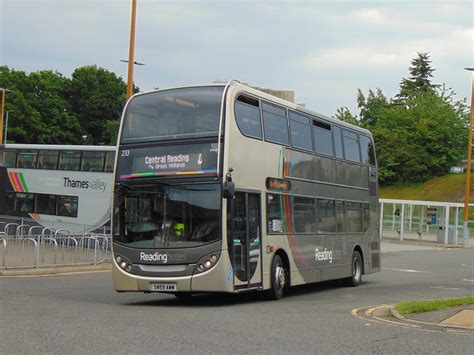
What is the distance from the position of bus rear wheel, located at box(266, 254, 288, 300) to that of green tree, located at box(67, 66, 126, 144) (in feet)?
205

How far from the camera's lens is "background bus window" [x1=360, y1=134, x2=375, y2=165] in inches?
804

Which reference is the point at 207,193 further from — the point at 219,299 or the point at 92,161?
the point at 92,161

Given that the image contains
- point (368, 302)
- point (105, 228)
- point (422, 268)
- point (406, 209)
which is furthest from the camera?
point (406, 209)

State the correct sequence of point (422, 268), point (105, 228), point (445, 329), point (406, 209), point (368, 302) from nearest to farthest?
point (445, 329), point (368, 302), point (422, 268), point (105, 228), point (406, 209)

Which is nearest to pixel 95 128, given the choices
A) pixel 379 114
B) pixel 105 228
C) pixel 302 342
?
pixel 379 114

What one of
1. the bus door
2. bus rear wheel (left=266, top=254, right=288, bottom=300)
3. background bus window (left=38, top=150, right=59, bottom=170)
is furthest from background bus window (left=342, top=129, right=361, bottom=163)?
background bus window (left=38, top=150, right=59, bottom=170)

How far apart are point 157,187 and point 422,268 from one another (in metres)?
16.4

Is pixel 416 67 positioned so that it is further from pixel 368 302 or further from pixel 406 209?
pixel 368 302

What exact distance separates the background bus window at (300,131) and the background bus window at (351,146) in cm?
245

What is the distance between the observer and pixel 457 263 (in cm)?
2998

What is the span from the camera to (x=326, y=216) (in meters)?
17.8

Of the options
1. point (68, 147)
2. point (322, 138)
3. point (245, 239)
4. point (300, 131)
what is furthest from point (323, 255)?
point (68, 147)

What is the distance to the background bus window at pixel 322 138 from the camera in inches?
682

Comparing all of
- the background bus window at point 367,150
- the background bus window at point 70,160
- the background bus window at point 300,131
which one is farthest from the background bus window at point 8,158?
the background bus window at point 300,131
